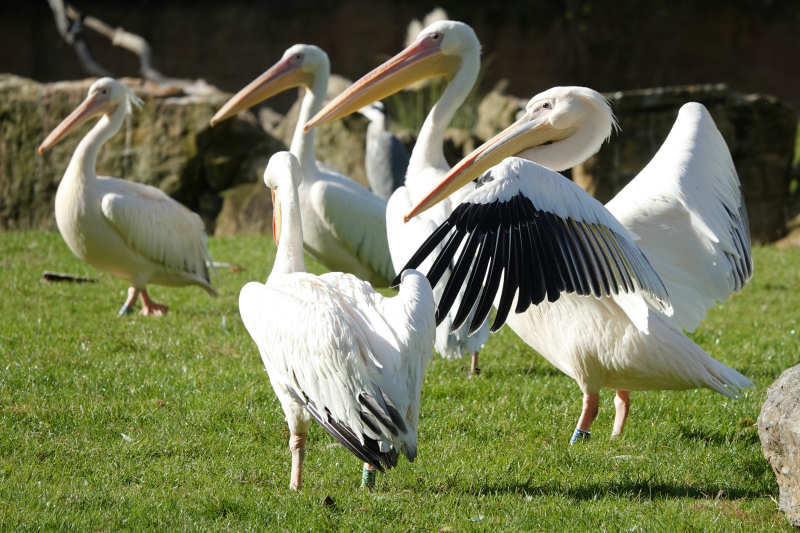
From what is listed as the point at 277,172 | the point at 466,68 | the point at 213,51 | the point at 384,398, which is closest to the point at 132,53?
the point at 213,51

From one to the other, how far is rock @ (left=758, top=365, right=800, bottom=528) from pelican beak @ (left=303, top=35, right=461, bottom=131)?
320 centimetres

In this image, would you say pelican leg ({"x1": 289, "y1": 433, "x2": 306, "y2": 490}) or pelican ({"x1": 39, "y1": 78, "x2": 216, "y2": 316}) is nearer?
pelican leg ({"x1": 289, "y1": 433, "x2": 306, "y2": 490})

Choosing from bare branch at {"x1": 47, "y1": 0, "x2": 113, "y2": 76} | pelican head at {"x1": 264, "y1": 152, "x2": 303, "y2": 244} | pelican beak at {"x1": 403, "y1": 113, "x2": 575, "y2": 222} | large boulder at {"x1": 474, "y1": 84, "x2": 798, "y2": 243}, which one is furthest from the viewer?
bare branch at {"x1": 47, "y1": 0, "x2": 113, "y2": 76}

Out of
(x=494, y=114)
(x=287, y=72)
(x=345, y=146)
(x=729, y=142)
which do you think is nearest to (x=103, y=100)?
(x=287, y=72)

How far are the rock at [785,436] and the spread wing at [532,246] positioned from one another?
54cm

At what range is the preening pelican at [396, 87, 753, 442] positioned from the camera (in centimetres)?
354

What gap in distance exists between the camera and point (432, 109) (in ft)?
19.4

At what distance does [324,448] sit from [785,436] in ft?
6.12

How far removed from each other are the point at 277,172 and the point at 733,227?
2.07m

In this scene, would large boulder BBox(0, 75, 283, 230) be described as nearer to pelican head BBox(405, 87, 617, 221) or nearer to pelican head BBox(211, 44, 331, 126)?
pelican head BBox(211, 44, 331, 126)

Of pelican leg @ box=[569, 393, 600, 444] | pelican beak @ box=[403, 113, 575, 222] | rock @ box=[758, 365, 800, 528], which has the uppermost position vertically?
pelican beak @ box=[403, 113, 575, 222]

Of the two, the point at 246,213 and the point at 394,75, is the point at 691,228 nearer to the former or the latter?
the point at 394,75

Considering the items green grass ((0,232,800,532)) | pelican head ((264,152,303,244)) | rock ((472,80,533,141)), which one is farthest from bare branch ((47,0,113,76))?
pelican head ((264,152,303,244))

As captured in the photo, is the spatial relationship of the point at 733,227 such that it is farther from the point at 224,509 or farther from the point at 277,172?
the point at 224,509
